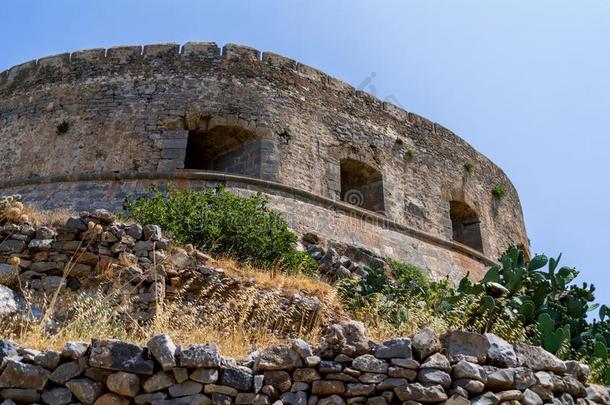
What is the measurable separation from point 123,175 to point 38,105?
2622 mm

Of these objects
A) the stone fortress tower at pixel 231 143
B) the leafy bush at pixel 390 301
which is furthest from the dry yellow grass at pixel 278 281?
the stone fortress tower at pixel 231 143

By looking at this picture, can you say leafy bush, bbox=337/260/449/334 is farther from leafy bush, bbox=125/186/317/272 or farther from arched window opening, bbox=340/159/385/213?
arched window opening, bbox=340/159/385/213

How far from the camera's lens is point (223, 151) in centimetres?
1207

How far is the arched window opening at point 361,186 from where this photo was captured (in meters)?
12.2

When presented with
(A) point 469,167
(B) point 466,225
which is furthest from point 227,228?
(A) point 469,167

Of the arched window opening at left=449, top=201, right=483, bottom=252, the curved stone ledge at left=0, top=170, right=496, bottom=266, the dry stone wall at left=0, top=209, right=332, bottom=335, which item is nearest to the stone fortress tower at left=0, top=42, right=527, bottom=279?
the curved stone ledge at left=0, top=170, right=496, bottom=266

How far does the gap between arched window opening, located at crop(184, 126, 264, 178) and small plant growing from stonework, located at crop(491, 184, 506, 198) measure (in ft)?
19.9

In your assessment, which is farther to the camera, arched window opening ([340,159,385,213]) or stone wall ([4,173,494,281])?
arched window opening ([340,159,385,213])

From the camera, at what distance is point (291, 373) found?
164 inches

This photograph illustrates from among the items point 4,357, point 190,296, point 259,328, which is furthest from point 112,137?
point 4,357

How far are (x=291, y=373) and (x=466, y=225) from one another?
10449mm

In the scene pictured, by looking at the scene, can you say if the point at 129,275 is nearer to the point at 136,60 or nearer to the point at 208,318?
the point at 208,318

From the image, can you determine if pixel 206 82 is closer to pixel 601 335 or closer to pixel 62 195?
pixel 62 195

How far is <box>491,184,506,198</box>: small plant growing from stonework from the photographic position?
14656 millimetres
